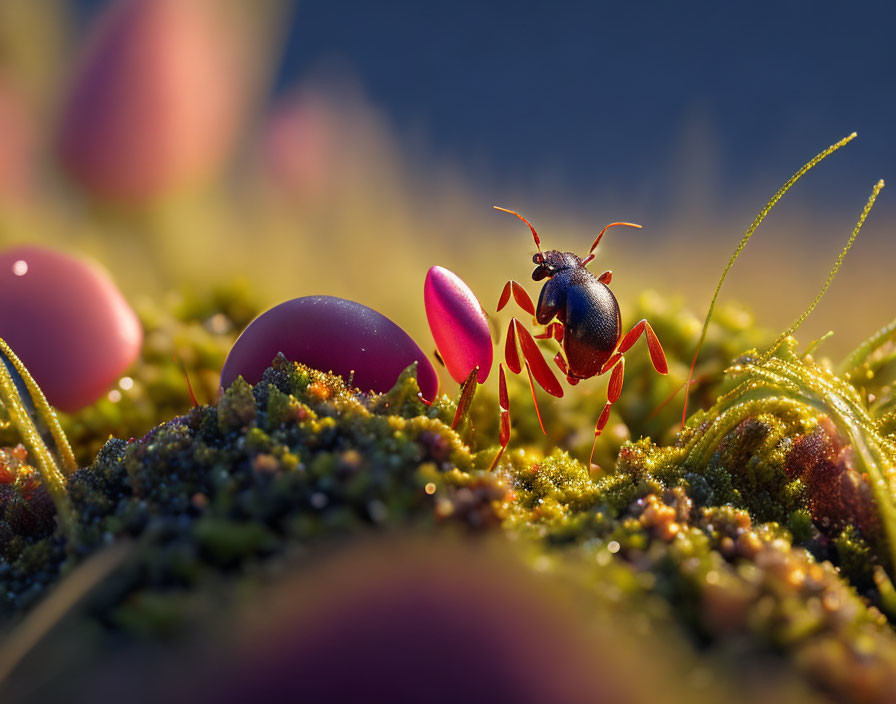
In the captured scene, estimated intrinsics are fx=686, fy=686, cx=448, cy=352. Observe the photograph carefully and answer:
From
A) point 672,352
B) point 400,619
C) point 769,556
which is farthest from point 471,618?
point 672,352

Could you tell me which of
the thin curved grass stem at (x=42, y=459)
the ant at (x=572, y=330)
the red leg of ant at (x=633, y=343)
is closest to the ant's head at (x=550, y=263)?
the ant at (x=572, y=330)

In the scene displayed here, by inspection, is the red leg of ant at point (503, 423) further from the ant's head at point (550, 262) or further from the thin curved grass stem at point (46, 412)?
the thin curved grass stem at point (46, 412)

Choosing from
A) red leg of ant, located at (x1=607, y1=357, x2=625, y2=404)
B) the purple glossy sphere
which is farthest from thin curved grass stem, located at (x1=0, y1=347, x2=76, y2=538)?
red leg of ant, located at (x1=607, y1=357, x2=625, y2=404)

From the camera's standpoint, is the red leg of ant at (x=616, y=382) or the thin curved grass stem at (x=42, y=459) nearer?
the thin curved grass stem at (x=42, y=459)

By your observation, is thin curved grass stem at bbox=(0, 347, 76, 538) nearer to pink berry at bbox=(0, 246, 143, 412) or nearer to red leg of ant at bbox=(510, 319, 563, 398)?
pink berry at bbox=(0, 246, 143, 412)

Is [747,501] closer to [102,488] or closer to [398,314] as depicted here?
[102,488]

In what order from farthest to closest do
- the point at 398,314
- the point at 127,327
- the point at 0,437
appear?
1. the point at 398,314
2. the point at 127,327
3. the point at 0,437
